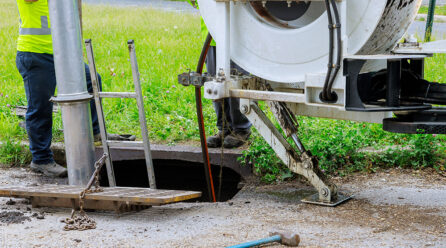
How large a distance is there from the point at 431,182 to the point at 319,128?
1179 mm

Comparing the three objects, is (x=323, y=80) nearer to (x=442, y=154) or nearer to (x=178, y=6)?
(x=442, y=154)

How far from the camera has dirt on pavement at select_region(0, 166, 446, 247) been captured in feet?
10.7

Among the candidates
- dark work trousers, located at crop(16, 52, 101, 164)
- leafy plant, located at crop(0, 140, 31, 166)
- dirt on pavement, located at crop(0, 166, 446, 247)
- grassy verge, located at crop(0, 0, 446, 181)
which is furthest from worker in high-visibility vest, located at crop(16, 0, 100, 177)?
dirt on pavement, located at crop(0, 166, 446, 247)

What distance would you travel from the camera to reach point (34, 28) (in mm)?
4996

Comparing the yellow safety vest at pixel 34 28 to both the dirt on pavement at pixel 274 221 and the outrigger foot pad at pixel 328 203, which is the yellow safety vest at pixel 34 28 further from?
the outrigger foot pad at pixel 328 203

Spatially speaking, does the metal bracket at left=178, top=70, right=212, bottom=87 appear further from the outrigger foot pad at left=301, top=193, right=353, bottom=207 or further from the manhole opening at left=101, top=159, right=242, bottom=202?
the manhole opening at left=101, top=159, right=242, bottom=202

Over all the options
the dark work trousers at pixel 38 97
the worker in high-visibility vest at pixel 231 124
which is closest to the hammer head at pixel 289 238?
the worker in high-visibility vest at pixel 231 124

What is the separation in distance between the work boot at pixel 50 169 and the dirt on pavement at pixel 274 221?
885 millimetres

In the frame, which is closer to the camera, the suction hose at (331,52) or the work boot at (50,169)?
the suction hose at (331,52)

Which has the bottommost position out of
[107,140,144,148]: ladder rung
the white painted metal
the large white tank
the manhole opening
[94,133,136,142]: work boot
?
the manhole opening

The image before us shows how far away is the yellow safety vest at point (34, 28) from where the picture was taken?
4.97m

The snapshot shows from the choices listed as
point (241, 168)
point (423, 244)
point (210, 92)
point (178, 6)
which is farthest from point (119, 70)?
point (178, 6)

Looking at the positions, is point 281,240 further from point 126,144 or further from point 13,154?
point 13,154

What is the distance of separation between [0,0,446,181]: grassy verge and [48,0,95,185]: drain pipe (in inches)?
51.3
